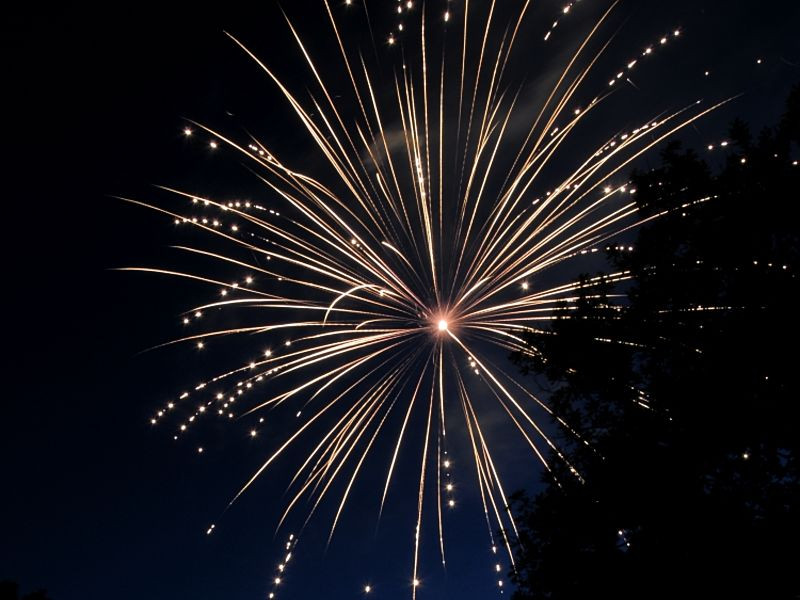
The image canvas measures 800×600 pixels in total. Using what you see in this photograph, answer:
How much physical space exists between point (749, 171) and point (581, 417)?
6.07 metres

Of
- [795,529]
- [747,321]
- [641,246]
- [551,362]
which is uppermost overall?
[641,246]

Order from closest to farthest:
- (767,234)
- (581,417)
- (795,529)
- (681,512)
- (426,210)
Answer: (795,529) → (681,512) → (767,234) → (581,417) → (426,210)

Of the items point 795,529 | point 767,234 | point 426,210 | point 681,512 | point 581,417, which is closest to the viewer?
point 795,529

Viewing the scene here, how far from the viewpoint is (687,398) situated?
9.91 m

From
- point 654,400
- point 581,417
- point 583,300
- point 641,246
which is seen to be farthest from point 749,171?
point 581,417

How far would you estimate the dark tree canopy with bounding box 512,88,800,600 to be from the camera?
Result: 29.5 feet

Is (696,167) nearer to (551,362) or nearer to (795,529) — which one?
(551,362)

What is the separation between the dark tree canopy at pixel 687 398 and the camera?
8.98 meters

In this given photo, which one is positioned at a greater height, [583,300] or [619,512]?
[583,300]

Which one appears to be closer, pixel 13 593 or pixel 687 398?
pixel 687 398

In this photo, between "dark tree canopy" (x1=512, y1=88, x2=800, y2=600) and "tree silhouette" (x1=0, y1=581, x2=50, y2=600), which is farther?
"tree silhouette" (x1=0, y1=581, x2=50, y2=600)

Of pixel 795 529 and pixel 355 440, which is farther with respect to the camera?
pixel 355 440

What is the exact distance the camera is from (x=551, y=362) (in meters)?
11.5

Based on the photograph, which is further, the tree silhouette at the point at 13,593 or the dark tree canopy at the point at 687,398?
the tree silhouette at the point at 13,593
